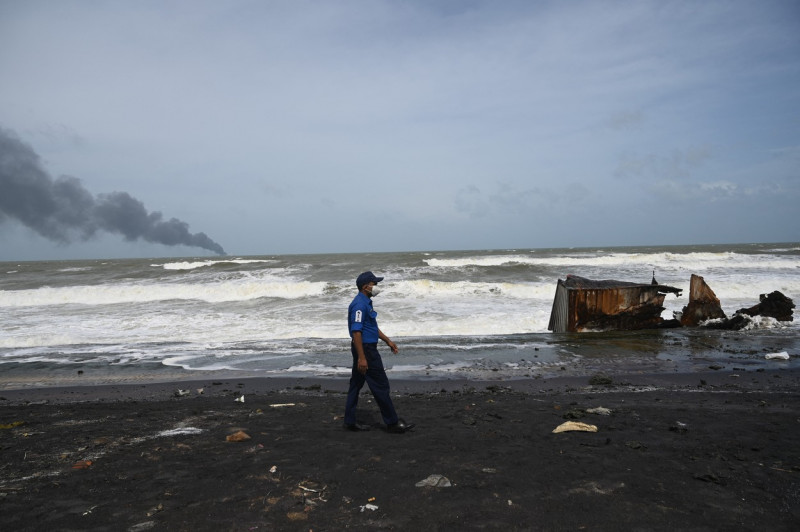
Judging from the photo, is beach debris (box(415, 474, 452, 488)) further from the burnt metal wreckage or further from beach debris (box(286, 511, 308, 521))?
the burnt metal wreckage

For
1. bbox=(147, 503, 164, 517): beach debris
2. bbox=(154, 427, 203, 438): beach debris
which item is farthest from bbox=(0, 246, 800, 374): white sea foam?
bbox=(147, 503, 164, 517): beach debris

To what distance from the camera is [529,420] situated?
539cm

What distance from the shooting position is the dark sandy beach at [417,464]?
10.7 feet

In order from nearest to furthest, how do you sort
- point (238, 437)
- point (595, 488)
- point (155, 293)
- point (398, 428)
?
point (595, 488) → point (238, 437) → point (398, 428) → point (155, 293)

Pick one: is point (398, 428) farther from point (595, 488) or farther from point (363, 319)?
point (595, 488)

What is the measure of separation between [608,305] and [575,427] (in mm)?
8303

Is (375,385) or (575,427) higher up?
(375,385)

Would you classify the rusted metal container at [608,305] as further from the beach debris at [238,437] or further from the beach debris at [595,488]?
the beach debris at [238,437]

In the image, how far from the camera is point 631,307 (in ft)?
41.6

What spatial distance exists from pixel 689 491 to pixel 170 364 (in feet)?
29.7

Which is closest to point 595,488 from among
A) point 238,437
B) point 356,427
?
point 356,427

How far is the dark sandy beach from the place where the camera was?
10.7 feet

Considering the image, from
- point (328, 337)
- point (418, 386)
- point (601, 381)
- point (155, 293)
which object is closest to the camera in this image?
point (601, 381)

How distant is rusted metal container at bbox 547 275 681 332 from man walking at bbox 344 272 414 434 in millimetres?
8437
